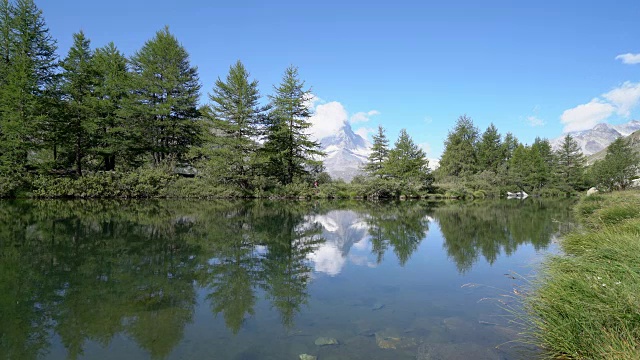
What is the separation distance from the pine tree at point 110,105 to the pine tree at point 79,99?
501mm

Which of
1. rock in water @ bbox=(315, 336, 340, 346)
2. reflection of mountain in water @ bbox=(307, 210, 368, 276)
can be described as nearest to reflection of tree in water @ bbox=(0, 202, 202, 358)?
rock in water @ bbox=(315, 336, 340, 346)

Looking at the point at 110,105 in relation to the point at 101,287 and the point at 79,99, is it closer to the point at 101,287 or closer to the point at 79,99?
the point at 79,99

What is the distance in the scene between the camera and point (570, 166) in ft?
193

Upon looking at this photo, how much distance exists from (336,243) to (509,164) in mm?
54549

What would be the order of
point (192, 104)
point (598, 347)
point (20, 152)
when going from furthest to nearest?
point (192, 104), point (20, 152), point (598, 347)

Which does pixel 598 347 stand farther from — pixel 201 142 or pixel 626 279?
pixel 201 142

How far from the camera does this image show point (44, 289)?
5285mm

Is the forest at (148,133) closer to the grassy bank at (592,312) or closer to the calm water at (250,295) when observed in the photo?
the calm water at (250,295)

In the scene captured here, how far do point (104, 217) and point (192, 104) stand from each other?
66.6 feet

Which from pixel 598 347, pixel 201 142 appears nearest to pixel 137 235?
pixel 598 347

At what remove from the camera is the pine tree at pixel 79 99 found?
26.0m

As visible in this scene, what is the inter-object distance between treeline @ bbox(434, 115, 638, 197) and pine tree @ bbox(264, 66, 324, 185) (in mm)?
22930

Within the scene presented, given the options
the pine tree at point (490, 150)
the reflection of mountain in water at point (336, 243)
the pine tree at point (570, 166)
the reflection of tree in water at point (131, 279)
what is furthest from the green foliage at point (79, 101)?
the pine tree at point (570, 166)

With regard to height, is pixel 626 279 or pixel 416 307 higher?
pixel 626 279
